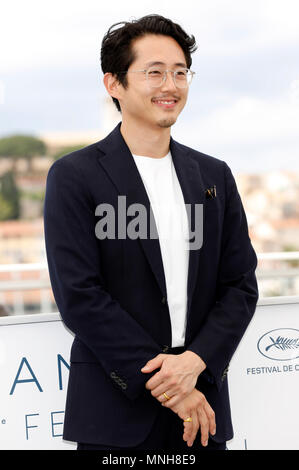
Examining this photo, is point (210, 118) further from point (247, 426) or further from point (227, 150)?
point (247, 426)

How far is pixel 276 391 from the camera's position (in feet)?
6.68

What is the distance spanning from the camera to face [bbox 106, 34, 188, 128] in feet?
4.84

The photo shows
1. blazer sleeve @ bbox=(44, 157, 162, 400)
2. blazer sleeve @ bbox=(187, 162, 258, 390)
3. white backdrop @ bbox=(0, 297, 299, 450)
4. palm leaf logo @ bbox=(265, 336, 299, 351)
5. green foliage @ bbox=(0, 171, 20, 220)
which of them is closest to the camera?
blazer sleeve @ bbox=(44, 157, 162, 400)

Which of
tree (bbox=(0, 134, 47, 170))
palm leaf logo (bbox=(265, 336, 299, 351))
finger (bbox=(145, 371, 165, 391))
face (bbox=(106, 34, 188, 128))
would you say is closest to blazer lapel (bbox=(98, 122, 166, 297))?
face (bbox=(106, 34, 188, 128))

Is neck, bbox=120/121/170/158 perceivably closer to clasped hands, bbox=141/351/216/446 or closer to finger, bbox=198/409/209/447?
clasped hands, bbox=141/351/216/446

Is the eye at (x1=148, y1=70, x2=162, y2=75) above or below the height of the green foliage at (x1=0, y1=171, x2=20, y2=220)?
below

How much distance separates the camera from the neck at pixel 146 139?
1540mm

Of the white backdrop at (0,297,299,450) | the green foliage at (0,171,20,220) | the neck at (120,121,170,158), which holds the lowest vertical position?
the white backdrop at (0,297,299,450)

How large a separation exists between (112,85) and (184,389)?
0.84 metres

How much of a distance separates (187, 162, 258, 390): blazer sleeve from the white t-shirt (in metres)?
0.07

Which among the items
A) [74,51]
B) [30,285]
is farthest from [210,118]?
[30,285]

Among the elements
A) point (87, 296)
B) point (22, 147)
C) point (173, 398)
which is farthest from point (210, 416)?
point (22, 147)

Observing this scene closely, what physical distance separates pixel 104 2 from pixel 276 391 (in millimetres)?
59344

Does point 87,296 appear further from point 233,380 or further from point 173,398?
point 233,380
